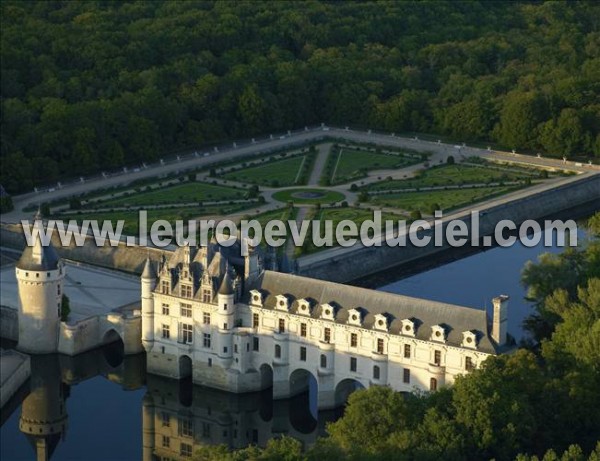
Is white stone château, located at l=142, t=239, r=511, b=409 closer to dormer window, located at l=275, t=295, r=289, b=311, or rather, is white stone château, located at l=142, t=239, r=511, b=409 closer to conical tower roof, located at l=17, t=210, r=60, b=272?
dormer window, located at l=275, t=295, r=289, b=311

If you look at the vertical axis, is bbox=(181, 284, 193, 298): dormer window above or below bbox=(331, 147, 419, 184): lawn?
above

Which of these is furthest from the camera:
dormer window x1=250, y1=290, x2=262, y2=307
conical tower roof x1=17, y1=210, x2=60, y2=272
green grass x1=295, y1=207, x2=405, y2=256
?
green grass x1=295, y1=207, x2=405, y2=256

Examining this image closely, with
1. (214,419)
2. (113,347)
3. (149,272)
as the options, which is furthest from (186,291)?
(113,347)

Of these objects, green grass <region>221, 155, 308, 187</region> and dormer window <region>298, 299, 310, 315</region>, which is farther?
green grass <region>221, 155, 308, 187</region>

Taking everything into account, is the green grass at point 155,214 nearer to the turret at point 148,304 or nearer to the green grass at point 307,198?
the green grass at point 307,198

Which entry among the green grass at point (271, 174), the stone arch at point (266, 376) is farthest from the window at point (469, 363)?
the green grass at point (271, 174)

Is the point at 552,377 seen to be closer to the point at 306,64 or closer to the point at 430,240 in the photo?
the point at 430,240

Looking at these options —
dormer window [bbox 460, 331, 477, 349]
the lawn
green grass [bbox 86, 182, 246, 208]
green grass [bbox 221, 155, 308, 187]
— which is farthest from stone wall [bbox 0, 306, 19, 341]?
the lawn
